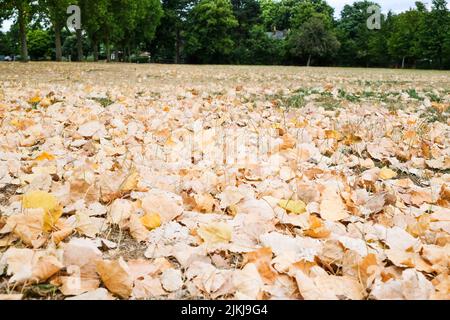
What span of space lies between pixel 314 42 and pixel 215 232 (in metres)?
43.5

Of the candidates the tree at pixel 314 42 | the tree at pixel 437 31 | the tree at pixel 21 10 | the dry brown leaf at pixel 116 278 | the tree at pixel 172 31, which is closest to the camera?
the dry brown leaf at pixel 116 278

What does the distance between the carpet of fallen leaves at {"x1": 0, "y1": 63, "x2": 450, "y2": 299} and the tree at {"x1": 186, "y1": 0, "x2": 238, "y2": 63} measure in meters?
41.7

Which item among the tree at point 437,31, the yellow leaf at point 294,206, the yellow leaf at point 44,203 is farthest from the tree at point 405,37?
the yellow leaf at point 44,203

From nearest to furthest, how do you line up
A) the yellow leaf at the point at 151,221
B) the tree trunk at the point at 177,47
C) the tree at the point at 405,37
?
the yellow leaf at the point at 151,221
the tree at the point at 405,37
the tree trunk at the point at 177,47

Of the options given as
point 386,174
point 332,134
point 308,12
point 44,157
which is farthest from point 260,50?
point 44,157

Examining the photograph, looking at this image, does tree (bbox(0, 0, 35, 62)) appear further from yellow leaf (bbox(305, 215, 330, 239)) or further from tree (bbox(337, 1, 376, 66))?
tree (bbox(337, 1, 376, 66))

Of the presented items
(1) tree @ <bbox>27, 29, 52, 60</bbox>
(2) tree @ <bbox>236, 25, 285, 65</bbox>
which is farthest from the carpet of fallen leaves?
(1) tree @ <bbox>27, 29, 52, 60</bbox>

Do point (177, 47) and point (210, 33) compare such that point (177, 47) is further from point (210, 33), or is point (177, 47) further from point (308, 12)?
point (308, 12)

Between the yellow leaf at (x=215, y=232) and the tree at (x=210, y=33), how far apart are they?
43.0m

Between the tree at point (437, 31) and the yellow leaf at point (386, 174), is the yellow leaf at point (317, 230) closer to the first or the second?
the yellow leaf at point (386, 174)

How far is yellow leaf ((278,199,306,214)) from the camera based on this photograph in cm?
165

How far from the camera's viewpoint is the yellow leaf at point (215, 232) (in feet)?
4.56

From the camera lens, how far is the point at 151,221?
1512mm
